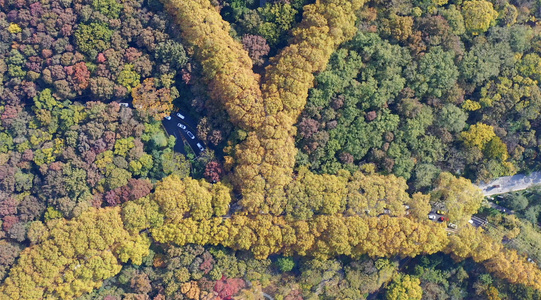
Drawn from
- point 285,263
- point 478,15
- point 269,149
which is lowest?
point 285,263

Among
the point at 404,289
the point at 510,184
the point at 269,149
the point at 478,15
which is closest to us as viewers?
the point at 269,149

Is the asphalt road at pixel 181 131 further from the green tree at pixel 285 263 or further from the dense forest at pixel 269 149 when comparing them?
the green tree at pixel 285 263

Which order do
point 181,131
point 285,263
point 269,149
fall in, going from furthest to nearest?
1. point 181,131
2. point 285,263
3. point 269,149

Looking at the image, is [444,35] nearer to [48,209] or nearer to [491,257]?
[491,257]

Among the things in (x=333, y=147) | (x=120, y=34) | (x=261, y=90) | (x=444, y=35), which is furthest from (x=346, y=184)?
(x=120, y=34)

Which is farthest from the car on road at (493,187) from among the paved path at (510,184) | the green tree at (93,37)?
the green tree at (93,37)

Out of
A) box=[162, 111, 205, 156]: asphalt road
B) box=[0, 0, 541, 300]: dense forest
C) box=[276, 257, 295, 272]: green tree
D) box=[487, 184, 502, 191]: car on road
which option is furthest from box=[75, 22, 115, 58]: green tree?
box=[487, 184, 502, 191]: car on road

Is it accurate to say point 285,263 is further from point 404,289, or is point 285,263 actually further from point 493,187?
point 493,187

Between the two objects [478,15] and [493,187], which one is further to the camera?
[493,187]

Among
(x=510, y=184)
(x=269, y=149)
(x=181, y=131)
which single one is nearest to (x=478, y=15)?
(x=510, y=184)
